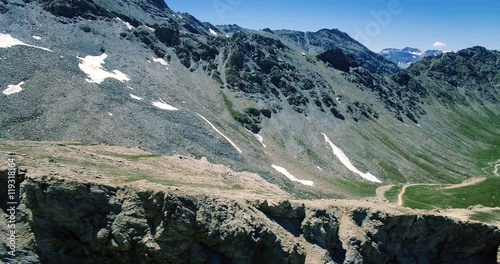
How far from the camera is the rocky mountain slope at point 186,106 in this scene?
9981cm

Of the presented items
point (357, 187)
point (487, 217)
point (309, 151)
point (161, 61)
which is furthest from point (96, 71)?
point (487, 217)

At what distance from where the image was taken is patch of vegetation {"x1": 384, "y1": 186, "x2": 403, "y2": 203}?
362ft

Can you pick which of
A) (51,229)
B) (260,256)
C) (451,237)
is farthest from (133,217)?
(451,237)

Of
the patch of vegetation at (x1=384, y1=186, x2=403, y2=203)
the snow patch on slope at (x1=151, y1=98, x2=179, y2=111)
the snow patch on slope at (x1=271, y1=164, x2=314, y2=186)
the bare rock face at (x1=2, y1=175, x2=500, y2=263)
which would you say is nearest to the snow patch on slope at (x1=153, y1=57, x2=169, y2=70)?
the snow patch on slope at (x1=151, y1=98, x2=179, y2=111)

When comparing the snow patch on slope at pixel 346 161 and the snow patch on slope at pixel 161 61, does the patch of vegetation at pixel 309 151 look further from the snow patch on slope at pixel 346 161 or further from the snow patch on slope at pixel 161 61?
the snow patch on slope at pixel 161 61

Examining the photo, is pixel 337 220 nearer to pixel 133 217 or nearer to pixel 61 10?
pixel 133 217

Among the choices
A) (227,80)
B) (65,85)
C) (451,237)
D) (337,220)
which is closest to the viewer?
(337,220)

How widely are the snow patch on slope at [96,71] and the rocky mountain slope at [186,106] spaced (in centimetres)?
67

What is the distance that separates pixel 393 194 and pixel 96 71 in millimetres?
92011

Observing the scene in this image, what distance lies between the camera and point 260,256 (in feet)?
106

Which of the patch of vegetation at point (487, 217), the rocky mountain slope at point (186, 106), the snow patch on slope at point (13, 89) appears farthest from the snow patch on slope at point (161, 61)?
the patch of vegetation at point (487, 217)

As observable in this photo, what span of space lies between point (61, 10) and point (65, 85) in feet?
177

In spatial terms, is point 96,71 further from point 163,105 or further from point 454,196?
point 454,196

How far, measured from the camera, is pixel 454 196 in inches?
4560
